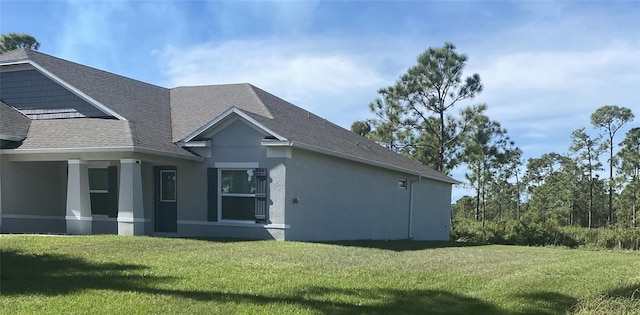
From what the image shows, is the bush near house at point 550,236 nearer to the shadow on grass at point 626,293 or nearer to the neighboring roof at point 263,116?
the neighboring roof at point 263,116

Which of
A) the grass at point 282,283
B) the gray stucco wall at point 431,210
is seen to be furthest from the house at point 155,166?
the gray stucco wall at point 431,210

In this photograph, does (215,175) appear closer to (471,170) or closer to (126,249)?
(126,249)

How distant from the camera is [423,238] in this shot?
24.2 m

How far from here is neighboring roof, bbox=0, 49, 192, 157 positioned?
15.1 meters

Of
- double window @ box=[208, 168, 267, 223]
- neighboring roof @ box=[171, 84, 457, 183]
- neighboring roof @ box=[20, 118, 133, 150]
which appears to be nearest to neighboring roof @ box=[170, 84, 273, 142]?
neighboring roof @ box=[171, 84, 457, 183]

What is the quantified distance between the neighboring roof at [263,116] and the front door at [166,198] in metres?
1.13

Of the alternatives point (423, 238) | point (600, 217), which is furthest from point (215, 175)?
point (600, 217)

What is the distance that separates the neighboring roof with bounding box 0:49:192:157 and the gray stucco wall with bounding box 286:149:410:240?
3.49 metres

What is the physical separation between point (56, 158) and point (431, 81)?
2685 centimetres

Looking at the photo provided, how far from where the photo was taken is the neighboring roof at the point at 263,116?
1579cm

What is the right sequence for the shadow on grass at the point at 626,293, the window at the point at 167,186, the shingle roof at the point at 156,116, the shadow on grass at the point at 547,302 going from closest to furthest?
the shadow on grass at the point at 547,302 → the shadow on grass at the point at 626,293 → the shingle roof at the point at 156,116 → the window at the point at 167,186

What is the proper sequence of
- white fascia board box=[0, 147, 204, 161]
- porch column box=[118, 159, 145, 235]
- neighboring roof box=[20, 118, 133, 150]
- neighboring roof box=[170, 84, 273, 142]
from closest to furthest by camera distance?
white fascia board box=[0, 147, 204, 161], porch column box=[118, 159, 145, 235], neighboring roof box=[20, 118, 133, 150], neighboring roof box=[170, 84, 273, 142]

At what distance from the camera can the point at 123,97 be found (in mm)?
17719

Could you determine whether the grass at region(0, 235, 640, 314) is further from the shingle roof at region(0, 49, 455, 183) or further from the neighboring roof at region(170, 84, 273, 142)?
the neighboring roof at region(170, 84, 273, 142)
